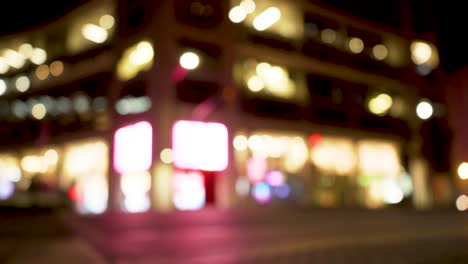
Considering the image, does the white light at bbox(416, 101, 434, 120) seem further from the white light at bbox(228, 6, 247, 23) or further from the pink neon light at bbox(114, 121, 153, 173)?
the pink neon light at bbox(114, 121, 153, 173)

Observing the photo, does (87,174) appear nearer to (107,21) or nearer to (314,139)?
(107,21)

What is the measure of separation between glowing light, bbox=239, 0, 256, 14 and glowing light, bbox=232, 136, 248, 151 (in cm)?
643

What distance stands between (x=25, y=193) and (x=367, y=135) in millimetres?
18720

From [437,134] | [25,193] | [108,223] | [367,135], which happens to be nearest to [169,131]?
[25,193]

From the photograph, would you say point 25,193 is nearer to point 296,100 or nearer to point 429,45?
point 296,100

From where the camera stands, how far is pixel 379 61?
29.7 m

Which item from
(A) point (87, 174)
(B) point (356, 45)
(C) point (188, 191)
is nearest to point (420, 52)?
(B) point (356, 45)

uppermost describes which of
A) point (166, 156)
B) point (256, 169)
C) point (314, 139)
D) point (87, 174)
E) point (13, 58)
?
point (13, 58)

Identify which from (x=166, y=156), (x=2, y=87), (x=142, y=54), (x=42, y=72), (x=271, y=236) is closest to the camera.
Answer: (x=271, y=236)

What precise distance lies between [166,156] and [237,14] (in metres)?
7.98

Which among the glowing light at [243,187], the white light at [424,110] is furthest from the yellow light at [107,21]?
the white light at [424,110]

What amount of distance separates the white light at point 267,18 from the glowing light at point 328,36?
3.35 metres

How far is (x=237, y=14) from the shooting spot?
23016mm

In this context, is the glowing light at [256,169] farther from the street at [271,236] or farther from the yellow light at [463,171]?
the yellow light at [463,171]
